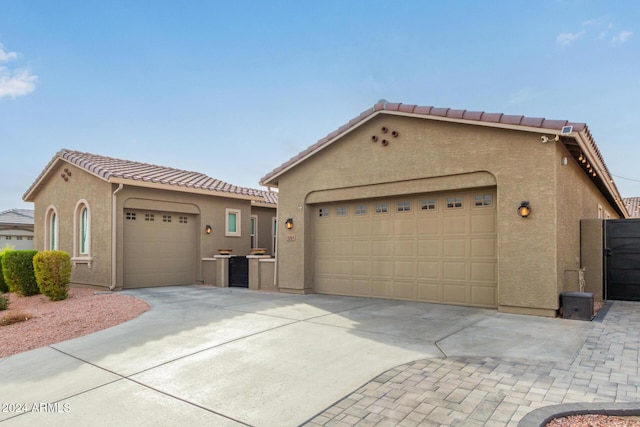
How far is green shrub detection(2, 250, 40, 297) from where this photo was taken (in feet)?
36.3

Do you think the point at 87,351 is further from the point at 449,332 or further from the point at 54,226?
the point at 54,226

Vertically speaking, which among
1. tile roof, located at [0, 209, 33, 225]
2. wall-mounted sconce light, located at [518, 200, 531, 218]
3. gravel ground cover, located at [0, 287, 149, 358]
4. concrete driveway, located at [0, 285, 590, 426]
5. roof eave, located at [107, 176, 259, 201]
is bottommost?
gravel ground cover, located at [0, 287, 149, 358]

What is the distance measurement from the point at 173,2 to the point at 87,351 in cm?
1098

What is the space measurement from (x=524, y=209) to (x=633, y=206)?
23937 millimetres

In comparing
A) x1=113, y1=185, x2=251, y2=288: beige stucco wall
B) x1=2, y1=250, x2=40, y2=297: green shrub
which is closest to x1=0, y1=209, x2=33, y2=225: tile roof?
x1=2, y1=250, x2=40, y2=297: green shrub

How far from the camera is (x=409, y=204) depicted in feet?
A: 30.8

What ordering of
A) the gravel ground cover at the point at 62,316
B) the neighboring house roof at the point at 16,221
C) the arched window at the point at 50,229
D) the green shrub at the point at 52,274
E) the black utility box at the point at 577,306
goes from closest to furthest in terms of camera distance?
the gravel ground cover at the point at 62,316, the black utility box at the point at 577,306, the green shrub at the point at 52,274, the arched window at the point at 50,229, the neighboring house roof at the point at 16,221

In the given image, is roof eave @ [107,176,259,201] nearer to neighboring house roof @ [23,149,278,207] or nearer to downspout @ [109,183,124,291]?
neighboring house roof @ [23,149,278,207]

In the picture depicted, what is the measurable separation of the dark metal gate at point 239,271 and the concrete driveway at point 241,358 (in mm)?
4148

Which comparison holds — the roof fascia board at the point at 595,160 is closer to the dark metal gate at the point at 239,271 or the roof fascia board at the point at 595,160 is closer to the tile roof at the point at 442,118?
the tile roof at the point at 442,118

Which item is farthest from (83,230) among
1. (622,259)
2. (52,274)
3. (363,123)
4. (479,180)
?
(622,259)

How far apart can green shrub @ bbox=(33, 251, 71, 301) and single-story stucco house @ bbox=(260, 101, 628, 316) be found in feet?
19.2

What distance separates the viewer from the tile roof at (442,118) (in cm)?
713

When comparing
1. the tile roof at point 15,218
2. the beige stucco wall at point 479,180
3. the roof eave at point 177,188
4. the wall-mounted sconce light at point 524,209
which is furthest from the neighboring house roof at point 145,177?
the wall-mounted sconce light at point 524,209
